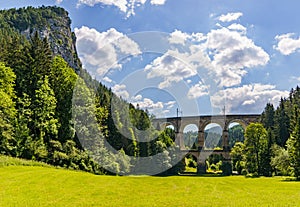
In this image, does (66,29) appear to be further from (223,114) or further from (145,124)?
(145,124)

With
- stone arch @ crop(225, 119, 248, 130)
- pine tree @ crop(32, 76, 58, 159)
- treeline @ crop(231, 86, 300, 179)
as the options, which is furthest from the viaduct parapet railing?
pine tree @ crop(32, 76, 58, 159)

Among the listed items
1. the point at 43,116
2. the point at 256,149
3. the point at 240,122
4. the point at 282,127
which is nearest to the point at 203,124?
the point at 240,122

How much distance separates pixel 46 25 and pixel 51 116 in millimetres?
114940

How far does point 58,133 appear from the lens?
43250 mm

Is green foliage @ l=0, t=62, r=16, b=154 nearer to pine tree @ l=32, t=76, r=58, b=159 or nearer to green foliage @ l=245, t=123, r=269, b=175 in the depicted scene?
pine tree @ l=32, t=76, r=58, b=159

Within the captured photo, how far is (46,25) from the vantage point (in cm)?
14525

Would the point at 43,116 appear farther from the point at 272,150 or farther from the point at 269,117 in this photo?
the point at 269,117

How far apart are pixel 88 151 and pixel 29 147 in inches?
381

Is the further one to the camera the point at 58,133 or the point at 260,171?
the point at 260,171

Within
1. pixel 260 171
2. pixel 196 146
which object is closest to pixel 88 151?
pixel 260 171

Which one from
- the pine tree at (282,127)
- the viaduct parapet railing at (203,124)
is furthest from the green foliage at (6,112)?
the viaduct parapet railing at (203,124)

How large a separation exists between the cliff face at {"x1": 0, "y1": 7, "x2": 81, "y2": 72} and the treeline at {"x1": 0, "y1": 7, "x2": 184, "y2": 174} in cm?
8583

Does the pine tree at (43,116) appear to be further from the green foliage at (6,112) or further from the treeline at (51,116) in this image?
the green foliage at (6,112)

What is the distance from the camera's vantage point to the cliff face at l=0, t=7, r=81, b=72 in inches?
5394
